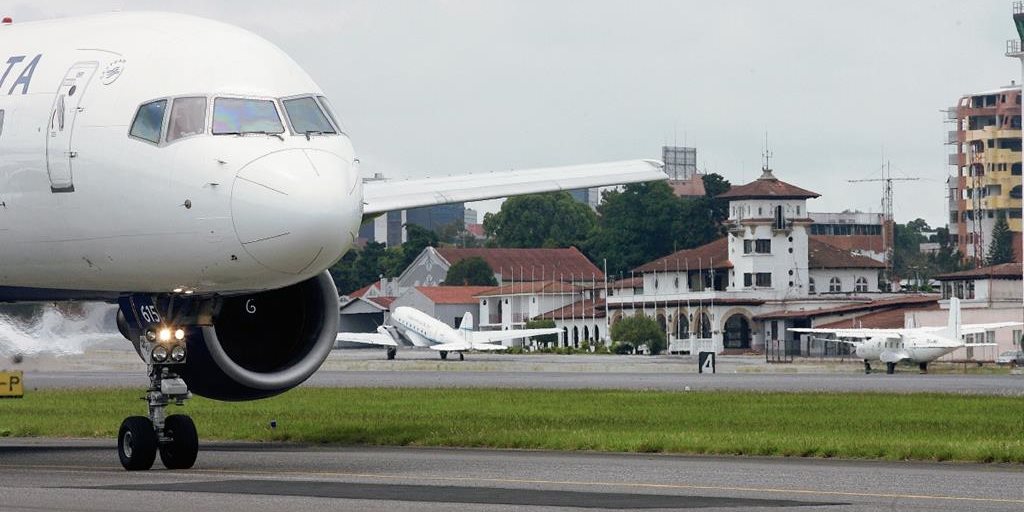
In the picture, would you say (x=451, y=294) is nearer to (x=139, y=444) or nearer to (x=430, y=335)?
(x=430, y=335)

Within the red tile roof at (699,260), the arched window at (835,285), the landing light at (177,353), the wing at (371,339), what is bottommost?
the landing light at (177,353)

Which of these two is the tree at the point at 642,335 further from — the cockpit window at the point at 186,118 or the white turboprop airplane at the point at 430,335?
the cockpit window at the point at 186,118

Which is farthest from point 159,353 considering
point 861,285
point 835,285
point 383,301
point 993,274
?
point 383,301

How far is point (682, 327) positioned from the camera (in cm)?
16300

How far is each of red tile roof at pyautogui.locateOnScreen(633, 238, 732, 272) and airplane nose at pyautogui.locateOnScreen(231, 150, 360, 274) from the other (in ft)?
472

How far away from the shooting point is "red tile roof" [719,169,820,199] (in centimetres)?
16088

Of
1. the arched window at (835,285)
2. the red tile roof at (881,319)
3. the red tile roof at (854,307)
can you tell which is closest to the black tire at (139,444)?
the red tile roof at (881,319)

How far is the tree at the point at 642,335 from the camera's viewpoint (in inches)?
5714

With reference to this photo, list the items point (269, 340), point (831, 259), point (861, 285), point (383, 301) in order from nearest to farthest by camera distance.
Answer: point (269, 340)
point (831, 259)
point (861, 285)
point (383, 301)

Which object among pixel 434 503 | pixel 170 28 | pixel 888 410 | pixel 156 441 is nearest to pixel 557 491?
pixel 434 503

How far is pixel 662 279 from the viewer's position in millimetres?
169000

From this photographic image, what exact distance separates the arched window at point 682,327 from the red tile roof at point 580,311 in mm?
9700

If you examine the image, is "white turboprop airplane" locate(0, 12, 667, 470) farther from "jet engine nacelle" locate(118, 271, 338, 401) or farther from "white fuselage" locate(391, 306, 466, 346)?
Answer: "white fuselage" locate(391, 306, 466, 346)

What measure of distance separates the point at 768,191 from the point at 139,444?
14099 centimetres
